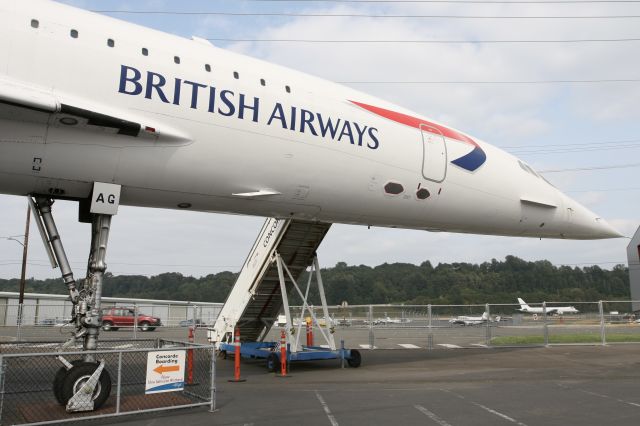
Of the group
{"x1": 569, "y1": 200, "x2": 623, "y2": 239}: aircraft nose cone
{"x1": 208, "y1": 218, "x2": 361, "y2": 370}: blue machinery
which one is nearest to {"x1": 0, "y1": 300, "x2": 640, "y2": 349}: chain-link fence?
{"x1": 208, "y1": 218, "x2": 361, "y2": 370}: blue machinery

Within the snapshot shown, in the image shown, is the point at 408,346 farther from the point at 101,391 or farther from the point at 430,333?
the point at 101,391

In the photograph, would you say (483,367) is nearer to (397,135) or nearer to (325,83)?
(397,135)

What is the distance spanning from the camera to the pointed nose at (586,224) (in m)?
14.6

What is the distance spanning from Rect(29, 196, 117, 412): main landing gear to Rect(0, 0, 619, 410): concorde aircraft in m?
0.02

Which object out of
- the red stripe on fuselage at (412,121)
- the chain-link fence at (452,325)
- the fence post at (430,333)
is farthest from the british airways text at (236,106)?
the fence post at (430,333)

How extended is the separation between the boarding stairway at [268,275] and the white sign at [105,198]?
5.76 meters

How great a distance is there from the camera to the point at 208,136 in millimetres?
8945

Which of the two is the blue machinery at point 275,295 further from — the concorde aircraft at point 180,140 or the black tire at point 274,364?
the concorde aircraft at point 180,140

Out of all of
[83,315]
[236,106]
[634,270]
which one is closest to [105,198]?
[83,315]

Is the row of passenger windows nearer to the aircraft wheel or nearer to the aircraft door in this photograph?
the aircraft door

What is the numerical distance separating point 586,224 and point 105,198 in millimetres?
12594

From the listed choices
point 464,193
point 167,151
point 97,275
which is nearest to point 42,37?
point 167,151

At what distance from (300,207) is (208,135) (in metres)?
2.75

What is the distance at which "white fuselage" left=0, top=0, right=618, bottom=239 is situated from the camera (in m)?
7.72
